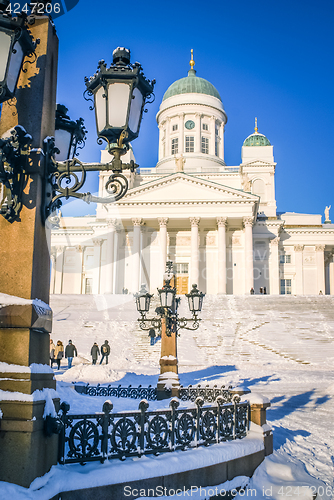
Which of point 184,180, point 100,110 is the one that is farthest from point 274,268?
point 100,110

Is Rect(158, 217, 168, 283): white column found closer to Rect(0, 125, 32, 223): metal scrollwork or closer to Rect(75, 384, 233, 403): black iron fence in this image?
Rect(75, 384, 233, 403): black iron fence

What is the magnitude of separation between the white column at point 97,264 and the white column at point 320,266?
80.7 ft

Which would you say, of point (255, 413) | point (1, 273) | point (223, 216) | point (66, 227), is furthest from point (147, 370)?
point (66, 227)

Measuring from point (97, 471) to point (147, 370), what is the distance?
718 inches

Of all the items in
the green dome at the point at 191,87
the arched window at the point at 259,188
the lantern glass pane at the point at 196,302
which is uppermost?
the green dome at the point at 191,87

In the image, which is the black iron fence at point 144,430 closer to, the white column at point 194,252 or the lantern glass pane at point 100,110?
the lantern glass pane at point 100,110

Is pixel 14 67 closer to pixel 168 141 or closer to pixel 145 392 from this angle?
pixel 145 392

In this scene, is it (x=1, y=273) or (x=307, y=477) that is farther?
(x=307, y=477)

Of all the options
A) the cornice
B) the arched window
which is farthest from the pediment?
the arched window

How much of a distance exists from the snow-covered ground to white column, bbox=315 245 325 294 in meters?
18.0

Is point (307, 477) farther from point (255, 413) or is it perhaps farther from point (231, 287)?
point (231, 287)

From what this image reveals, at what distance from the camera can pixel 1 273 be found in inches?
188

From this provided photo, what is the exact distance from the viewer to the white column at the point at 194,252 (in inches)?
1815

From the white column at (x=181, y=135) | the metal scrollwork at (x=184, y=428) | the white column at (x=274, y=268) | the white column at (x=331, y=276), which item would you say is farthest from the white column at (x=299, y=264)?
the metal scrollwork at (x=184, y=428)
